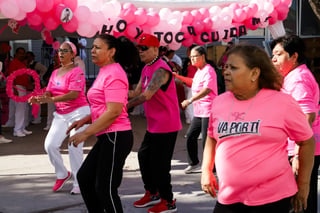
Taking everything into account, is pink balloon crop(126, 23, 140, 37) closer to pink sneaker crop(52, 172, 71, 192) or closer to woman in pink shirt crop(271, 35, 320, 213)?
pink sneaker crop(52, 172, 71, 192)

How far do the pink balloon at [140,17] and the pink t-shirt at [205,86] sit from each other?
1239mm

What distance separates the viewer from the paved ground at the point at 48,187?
196 inches

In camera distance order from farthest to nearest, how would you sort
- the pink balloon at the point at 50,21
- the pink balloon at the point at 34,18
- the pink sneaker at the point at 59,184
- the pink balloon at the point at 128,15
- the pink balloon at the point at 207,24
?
the pink balloon at the point at 207,24 → the pink balloon at the point at 128,15 → the pink balloon at the point at 50,21 → the pink balloon at the point at 34,18 → the pink sneaker at the point at 59,184

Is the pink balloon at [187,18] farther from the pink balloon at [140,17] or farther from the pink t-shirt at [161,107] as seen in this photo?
the pink t-shirt at [161,107]

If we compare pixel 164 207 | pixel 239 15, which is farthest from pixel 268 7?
pixel 164 207

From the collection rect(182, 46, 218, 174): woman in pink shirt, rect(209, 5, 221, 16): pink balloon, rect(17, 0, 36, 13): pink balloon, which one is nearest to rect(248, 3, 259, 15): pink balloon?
rect(209, 5, 221, 16): pink balloon

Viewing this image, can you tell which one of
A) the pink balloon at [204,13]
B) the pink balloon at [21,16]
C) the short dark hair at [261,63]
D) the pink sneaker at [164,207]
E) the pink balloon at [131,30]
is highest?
the pink balloon at [204,13]

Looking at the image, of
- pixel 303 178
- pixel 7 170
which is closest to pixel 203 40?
pixel 7 170

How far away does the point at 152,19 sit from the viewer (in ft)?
23.0

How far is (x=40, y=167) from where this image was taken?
23.2 feet

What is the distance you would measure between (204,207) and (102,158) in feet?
5.85

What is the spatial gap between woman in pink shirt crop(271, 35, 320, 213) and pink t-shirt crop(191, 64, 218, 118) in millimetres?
2495

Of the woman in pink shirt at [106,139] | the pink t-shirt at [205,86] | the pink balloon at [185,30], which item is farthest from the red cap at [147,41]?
the pink balloon at [185,30]

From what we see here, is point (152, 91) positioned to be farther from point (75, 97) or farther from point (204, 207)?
point (204, 207)
